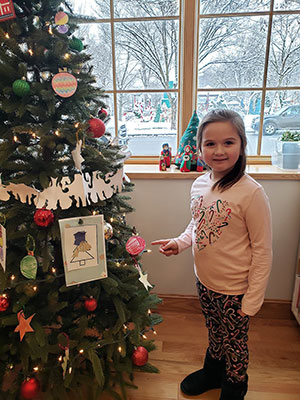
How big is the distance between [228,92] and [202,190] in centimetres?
87

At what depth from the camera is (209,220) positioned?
106 cm

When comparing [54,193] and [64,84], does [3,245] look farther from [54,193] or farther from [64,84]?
[64,84]

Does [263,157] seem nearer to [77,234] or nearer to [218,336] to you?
[218,336]

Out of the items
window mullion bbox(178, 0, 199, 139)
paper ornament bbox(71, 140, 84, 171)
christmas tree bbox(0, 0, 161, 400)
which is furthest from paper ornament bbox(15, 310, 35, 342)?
window mullion bbox(178, 0, 199, 139)

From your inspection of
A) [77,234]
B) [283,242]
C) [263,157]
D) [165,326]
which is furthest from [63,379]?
[263,157]

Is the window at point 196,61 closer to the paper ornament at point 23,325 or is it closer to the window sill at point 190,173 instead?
the window sill at point 190,173

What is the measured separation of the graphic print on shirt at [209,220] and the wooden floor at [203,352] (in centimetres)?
72

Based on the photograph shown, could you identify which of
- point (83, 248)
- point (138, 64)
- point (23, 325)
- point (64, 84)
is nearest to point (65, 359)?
point (23, 325)

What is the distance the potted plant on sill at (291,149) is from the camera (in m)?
1.54

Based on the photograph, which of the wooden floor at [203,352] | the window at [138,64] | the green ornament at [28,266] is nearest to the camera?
the green ornament at [28,266]

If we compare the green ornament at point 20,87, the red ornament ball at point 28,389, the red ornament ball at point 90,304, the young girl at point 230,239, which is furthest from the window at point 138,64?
the red ornament ball at point 28,389

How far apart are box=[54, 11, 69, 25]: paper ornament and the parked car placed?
4.08 feet

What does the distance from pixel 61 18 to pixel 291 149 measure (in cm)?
128

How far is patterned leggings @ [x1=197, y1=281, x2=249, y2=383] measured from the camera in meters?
1.07
